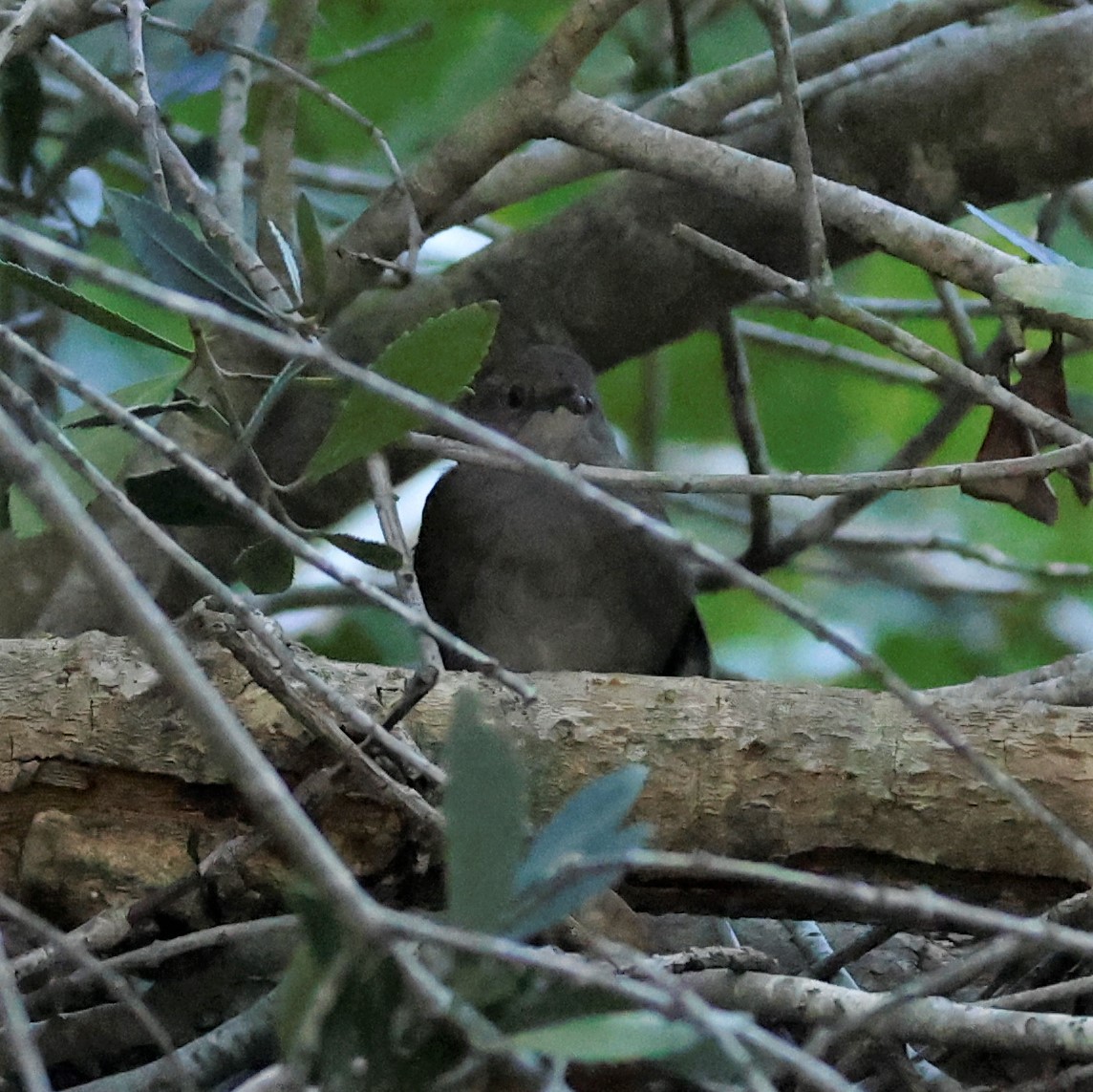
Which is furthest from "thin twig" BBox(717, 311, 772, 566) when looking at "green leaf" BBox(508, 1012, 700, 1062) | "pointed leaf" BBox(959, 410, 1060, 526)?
"green leaf" BBox(508, 1012, 700, 1062)

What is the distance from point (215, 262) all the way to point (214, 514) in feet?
0.93

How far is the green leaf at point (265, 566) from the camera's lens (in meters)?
1.75

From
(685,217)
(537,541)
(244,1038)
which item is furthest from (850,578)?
(244,1038)

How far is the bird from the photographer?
2828mm

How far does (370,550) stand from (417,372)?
0.36m

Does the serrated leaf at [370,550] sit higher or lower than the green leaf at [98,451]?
lower

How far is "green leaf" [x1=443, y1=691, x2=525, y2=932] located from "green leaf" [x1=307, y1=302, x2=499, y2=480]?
0.44 m

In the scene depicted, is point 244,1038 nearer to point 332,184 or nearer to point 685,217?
point 685,217

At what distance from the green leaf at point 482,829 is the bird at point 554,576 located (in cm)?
176

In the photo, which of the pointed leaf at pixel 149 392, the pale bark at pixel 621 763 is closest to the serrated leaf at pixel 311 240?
the pointed leaf at pixel 149 392

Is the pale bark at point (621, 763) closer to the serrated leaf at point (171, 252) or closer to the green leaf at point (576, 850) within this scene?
the serrated leaf at point (171, 252)

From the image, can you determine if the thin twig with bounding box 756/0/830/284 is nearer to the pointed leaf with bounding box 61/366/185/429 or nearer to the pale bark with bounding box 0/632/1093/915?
the pale bark with bounding box 0/632/1093/915

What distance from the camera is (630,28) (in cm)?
342

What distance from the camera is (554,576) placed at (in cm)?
284
